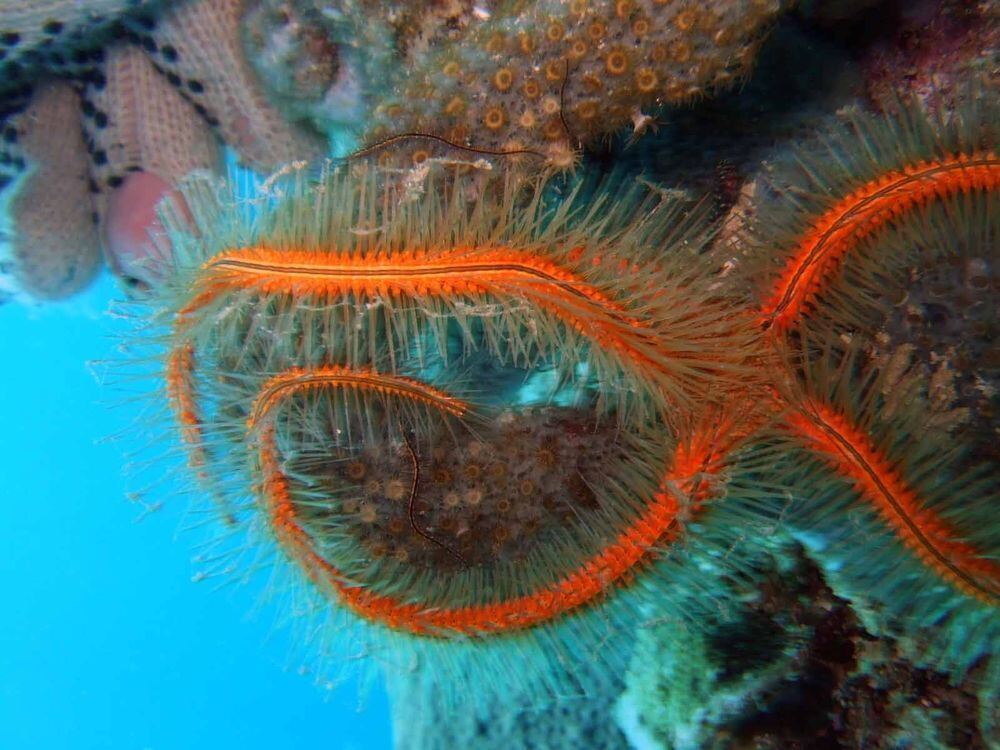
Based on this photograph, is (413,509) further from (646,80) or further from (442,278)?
(646,80)

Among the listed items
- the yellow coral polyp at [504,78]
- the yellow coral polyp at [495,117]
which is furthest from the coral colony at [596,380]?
the yellow coral polyp at [504,78]

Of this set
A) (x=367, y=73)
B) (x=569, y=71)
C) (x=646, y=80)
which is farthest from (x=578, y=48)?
(x=367, y=73)

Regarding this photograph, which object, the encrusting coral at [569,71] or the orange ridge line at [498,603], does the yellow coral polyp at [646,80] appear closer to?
the encrusting coral at [569,71]

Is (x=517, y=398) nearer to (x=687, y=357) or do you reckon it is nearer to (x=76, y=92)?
(x=687, y=357)

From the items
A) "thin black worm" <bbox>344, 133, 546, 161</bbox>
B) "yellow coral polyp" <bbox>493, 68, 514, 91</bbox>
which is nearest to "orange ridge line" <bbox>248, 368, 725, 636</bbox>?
"thin black worm" <bbox>344, 133, 546, 161</bbox>

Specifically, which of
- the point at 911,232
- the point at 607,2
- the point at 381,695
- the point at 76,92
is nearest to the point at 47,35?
the point at 76,92

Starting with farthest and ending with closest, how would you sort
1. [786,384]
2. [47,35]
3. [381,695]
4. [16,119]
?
[381,695], [16,119], [47,35], [786,384]
